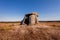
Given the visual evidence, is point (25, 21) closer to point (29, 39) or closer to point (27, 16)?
point (27, 16)

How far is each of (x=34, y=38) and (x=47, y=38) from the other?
0.93 metres

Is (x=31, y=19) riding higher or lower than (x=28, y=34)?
higher

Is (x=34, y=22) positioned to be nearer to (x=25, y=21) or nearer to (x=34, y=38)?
(x=25, y=21)

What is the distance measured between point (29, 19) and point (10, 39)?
13571 mm

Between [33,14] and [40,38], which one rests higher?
[33,14]

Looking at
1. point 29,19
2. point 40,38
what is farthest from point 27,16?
point 40,38

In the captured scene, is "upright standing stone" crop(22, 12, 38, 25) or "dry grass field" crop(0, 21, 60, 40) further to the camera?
"upright standing stone" crop(22, 12, 38, 25)

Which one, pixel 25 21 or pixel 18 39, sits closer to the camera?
pixel 18 39

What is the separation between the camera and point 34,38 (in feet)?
20.9

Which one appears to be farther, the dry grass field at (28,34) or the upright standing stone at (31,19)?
the upright standing stone at (31,19)

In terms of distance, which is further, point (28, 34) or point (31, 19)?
point (31, 19)

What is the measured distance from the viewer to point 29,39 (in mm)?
6188

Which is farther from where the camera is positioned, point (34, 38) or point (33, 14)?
point (33, 14)

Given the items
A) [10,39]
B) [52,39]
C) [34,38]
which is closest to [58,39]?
[52,39]
